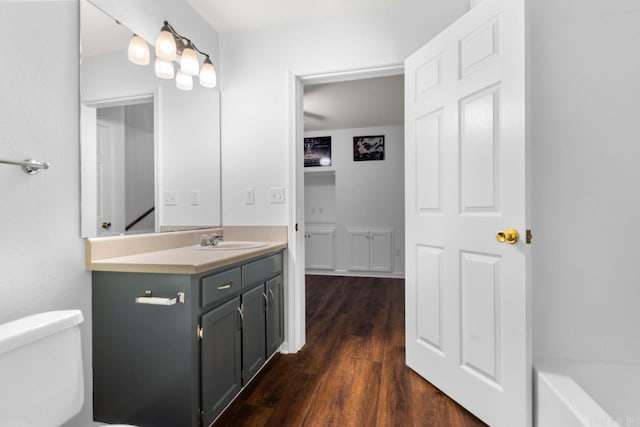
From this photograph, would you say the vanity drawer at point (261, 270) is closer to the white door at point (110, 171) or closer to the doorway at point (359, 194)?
the white door at point (110, 171)

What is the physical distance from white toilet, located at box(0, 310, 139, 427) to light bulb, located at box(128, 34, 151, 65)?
4.34ft

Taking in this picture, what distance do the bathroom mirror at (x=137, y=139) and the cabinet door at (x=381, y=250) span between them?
10.5ft

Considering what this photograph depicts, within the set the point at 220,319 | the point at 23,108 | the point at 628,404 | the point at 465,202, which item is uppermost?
the point at 23,108

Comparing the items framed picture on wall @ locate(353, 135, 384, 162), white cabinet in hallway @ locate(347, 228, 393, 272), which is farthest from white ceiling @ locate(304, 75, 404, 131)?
white cabinet in hallway @ locate(347, 228, 393, 272)

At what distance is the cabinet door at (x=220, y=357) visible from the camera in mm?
1370

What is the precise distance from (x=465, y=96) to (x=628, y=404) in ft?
5.21

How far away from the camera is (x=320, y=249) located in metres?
5.39

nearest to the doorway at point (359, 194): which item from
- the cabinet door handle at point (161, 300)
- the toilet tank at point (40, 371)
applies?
the cabinet door handle at point (161, 300)

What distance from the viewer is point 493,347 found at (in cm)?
148

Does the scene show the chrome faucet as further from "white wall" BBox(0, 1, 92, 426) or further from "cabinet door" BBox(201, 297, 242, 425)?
"white wall" BBox(0, 1, 92, 426)

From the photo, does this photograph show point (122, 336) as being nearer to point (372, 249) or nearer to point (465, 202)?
point (465, 202)

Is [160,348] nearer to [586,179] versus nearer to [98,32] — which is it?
[98,32]

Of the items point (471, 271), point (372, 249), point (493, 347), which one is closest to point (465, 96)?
point (471, 271)

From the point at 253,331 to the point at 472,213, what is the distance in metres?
1.33
